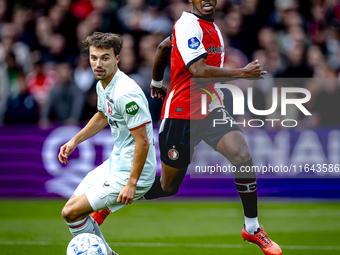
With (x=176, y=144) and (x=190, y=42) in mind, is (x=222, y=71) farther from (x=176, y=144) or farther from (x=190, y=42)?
(x=176, y=144)

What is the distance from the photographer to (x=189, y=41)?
468 centimetres

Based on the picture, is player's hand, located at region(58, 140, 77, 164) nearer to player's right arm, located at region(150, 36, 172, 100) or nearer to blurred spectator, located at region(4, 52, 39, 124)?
player's right arm, located at region(150, 36, 172, 100)

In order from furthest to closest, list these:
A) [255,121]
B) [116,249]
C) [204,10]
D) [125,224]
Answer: [255,121] → [125,224] → [116,249] → [204,10]

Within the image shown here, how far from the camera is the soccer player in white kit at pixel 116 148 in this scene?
165 inches

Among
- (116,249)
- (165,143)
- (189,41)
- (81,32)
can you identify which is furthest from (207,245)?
(81,32)

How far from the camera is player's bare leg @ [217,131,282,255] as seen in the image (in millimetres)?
4703

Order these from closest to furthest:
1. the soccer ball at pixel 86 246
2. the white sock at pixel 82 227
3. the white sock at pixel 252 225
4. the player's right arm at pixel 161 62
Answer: the soccer ball at pixel 86 246, the white sock at pixel 82 227, the white sock at pixel 252 225, the player's right arm at pixel 161 62

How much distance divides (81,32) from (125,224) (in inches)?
180

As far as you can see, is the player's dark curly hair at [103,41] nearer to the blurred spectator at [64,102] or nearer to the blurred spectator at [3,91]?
the blurred spectator at [64,102]

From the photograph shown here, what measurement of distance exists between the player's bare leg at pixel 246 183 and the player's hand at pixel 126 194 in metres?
1.11

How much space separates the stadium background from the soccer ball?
8.33 feet

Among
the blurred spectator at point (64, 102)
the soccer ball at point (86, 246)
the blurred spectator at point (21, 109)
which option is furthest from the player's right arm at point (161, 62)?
the blurred spectator at point (21, 109)

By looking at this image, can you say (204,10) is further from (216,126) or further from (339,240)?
(339,240)

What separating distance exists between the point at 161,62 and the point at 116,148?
1.31m
